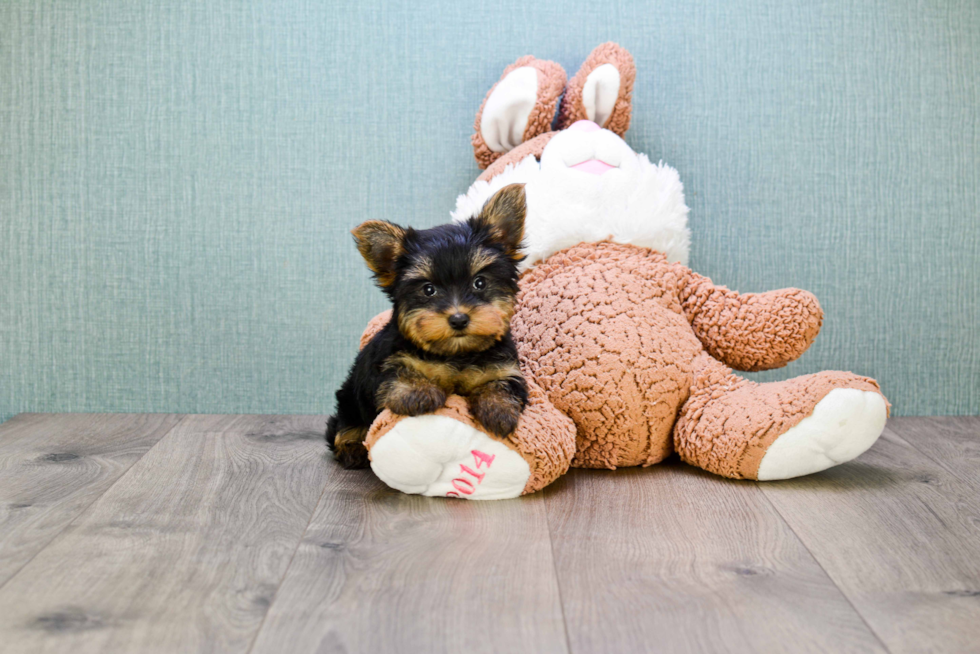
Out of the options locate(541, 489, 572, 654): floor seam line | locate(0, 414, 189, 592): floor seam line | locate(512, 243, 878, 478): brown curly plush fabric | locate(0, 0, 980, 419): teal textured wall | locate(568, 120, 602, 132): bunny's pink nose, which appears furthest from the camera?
locate(0, 0, 980, 419): teal textured wall

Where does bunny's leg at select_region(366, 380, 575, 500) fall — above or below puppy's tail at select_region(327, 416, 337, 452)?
above

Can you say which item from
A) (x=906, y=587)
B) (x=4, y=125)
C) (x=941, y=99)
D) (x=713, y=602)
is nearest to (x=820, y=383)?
(x=906, y=587)

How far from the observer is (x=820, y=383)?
1.69 m

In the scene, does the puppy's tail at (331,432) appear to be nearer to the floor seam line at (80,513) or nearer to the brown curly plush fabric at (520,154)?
the floor seam line at (80,513)

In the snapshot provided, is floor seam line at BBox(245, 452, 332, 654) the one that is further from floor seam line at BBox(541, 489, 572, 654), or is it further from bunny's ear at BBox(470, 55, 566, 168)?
bunny's ear at BBox(470, 55, 566, 168)

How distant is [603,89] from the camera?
206cm

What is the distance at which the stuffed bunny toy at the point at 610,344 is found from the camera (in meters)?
1.64

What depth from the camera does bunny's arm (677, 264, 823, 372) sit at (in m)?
1.86

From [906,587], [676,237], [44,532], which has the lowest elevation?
[44,532]

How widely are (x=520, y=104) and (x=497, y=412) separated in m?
0.90

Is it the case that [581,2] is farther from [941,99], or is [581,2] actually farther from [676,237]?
[941,99]

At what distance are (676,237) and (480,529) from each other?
93 cm

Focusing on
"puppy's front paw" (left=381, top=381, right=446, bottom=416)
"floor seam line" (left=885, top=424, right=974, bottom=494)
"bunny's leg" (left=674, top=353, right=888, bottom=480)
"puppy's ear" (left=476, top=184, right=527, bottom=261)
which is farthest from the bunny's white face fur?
"floor seam line" (left=885, top=424, right=974, bottom=494)

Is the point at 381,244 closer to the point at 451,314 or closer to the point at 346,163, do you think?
the point at 451,314
